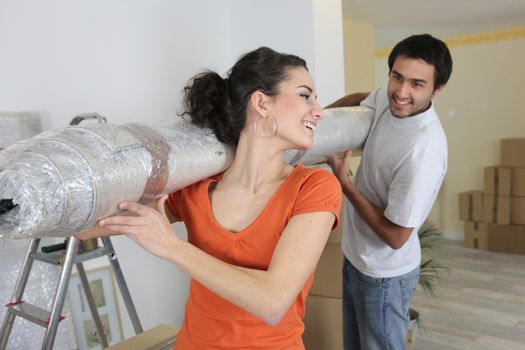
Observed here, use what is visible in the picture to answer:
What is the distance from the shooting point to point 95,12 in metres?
2.09

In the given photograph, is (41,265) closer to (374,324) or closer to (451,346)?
(374,324)

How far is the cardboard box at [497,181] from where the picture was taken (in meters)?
4.86

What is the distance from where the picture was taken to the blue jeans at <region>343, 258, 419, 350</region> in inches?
62.2

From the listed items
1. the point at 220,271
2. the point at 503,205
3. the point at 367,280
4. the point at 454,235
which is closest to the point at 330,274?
the point at 367,280

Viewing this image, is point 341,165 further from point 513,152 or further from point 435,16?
point 513,152

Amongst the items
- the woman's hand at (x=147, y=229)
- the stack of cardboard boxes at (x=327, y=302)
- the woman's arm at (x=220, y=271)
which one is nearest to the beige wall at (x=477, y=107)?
the stack of cardboard boxes at (x=327, y=302)

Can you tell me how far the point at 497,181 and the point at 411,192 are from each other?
407cm

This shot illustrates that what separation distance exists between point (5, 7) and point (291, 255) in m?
1.66

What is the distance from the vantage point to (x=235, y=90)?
1072mm

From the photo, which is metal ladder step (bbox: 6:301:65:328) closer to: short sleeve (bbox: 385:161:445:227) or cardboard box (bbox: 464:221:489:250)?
short sleeve (bbox: 385:161:445:227)

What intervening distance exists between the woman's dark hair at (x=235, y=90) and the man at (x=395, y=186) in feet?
1.84

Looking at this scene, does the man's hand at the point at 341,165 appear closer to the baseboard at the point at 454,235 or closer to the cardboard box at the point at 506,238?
the cardboard box at the point at 506,238

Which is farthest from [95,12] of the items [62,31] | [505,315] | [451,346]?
[505,315]

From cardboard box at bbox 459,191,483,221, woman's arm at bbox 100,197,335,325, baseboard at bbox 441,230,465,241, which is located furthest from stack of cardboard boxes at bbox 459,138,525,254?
woman's arm at bbox 100,197,335,325
